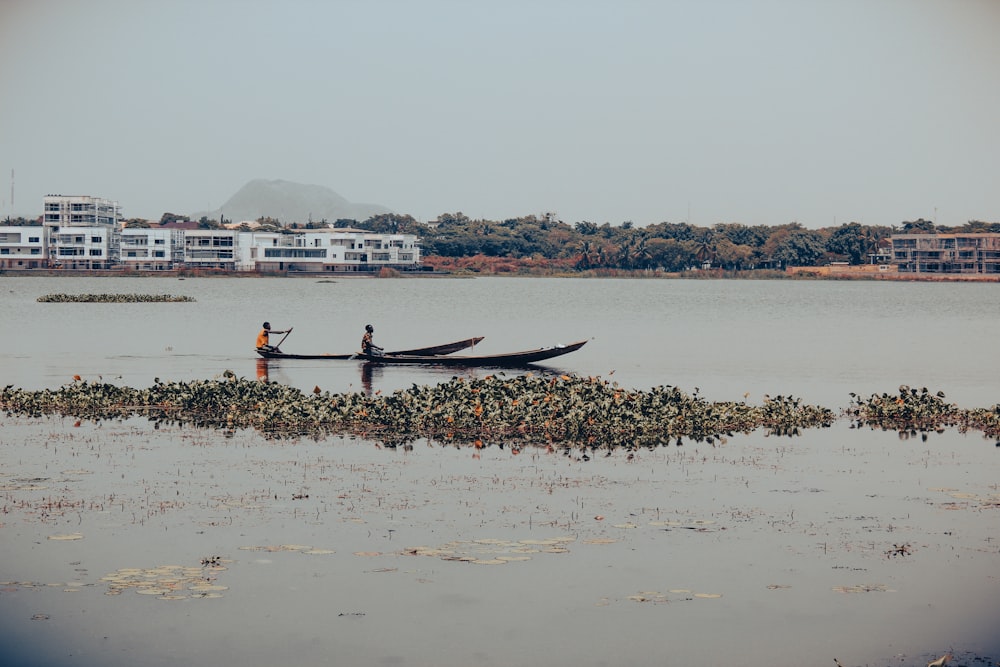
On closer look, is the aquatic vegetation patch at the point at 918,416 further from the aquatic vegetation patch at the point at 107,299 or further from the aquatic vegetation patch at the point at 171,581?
the aquatic vegetation patch at the point at 107,299

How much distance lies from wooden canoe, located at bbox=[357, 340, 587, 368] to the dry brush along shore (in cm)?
942

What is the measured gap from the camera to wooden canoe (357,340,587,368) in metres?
37.6

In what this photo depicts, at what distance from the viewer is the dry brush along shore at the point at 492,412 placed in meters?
23.8

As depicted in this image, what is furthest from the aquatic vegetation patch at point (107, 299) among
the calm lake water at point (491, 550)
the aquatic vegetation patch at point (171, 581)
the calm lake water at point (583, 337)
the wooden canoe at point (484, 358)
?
the aquatic vegetation patch at point (171, 581)

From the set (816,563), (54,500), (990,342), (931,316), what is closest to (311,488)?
(54,500)

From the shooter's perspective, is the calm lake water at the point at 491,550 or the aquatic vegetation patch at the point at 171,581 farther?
the aquatic vegetation patch at the point at 171,581

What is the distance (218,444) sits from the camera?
74.0 ft

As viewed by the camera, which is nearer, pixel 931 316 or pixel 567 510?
pixel 567 510

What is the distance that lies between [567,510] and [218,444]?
8372 millimetres

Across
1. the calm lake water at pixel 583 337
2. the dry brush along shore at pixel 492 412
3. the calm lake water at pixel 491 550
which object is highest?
the dry brush along shore at pixel 492 412

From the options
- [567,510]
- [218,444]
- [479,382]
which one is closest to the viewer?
[567,510]

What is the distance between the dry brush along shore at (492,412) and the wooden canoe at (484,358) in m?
9.42

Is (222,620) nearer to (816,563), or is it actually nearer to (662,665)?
(662,665)

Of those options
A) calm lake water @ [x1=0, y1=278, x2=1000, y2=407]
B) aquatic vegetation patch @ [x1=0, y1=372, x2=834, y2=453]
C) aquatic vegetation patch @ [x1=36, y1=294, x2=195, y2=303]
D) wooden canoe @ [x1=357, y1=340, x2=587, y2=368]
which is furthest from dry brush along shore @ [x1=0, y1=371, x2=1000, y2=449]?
aquatic vegetation patch @ [x1=36, y1=294, x2=195, y2=303]
